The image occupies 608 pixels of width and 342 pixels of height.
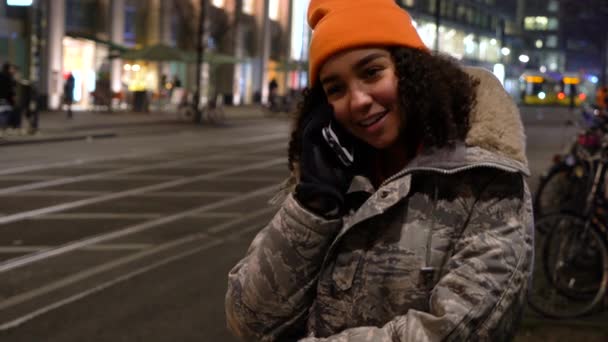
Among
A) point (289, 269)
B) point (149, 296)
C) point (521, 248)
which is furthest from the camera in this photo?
point (149, 296)

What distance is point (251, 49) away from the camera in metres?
56.6

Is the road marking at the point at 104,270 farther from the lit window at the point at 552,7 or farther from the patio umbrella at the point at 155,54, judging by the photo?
the lit window at the point at 552,7

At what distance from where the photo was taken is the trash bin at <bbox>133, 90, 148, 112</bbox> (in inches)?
1469

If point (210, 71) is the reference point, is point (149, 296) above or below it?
below

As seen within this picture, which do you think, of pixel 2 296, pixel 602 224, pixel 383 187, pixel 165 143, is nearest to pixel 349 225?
pixel 383 187

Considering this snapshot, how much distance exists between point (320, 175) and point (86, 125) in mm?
26257

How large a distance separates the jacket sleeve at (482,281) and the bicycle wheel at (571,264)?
4.54 meters

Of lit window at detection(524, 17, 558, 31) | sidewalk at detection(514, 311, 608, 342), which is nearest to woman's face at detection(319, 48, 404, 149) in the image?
sidewalk at detection(514, 311, 608, 342)

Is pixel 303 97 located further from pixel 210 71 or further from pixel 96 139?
pixel 210 71

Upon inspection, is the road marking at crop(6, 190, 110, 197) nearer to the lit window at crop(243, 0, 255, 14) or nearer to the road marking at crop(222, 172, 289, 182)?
the road marking at crop(222, 172, 289, 182)

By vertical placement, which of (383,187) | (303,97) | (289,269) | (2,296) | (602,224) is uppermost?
(303,97)

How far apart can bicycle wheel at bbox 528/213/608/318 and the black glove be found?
14.9ft

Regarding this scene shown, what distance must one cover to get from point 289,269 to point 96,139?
22012 mm

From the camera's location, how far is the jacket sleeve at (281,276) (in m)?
1.86
